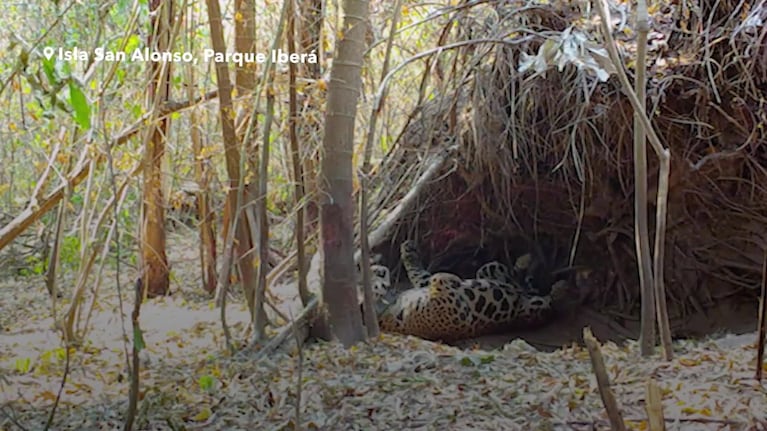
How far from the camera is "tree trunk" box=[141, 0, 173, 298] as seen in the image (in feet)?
7.95

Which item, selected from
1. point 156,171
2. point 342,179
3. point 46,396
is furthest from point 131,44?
point 46,396

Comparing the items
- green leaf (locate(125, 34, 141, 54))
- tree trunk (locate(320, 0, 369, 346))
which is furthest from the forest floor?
green leaf (locate(125, 34, 141, 54))

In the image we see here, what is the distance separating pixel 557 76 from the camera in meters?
3.09

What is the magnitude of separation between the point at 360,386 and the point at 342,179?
0.73 meters

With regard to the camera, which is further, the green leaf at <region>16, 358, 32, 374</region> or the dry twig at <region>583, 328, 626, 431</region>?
the green leaf at <region>16, 358, 32, 374</region>

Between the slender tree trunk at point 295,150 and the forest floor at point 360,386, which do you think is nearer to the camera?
the forest floor at point 360,386

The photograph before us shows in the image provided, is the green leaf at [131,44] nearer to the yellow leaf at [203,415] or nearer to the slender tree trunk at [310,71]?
the slender tree trunk at [310,71]

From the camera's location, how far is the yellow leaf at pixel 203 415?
5.43 ft

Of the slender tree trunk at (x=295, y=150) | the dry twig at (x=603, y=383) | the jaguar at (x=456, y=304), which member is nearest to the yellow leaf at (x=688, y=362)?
the dry twig at (x=603, y=383)

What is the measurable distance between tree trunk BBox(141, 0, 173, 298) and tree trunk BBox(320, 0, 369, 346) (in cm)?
56

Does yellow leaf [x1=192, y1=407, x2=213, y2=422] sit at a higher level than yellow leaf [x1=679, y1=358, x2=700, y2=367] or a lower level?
lower

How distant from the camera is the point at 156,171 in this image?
2957 mm

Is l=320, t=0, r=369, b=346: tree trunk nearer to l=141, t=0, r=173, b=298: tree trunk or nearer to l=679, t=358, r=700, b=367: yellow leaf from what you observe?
l=141, t=0, r=173, b=298: tree trunk

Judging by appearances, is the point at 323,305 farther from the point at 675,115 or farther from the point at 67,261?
the point at 675,115
